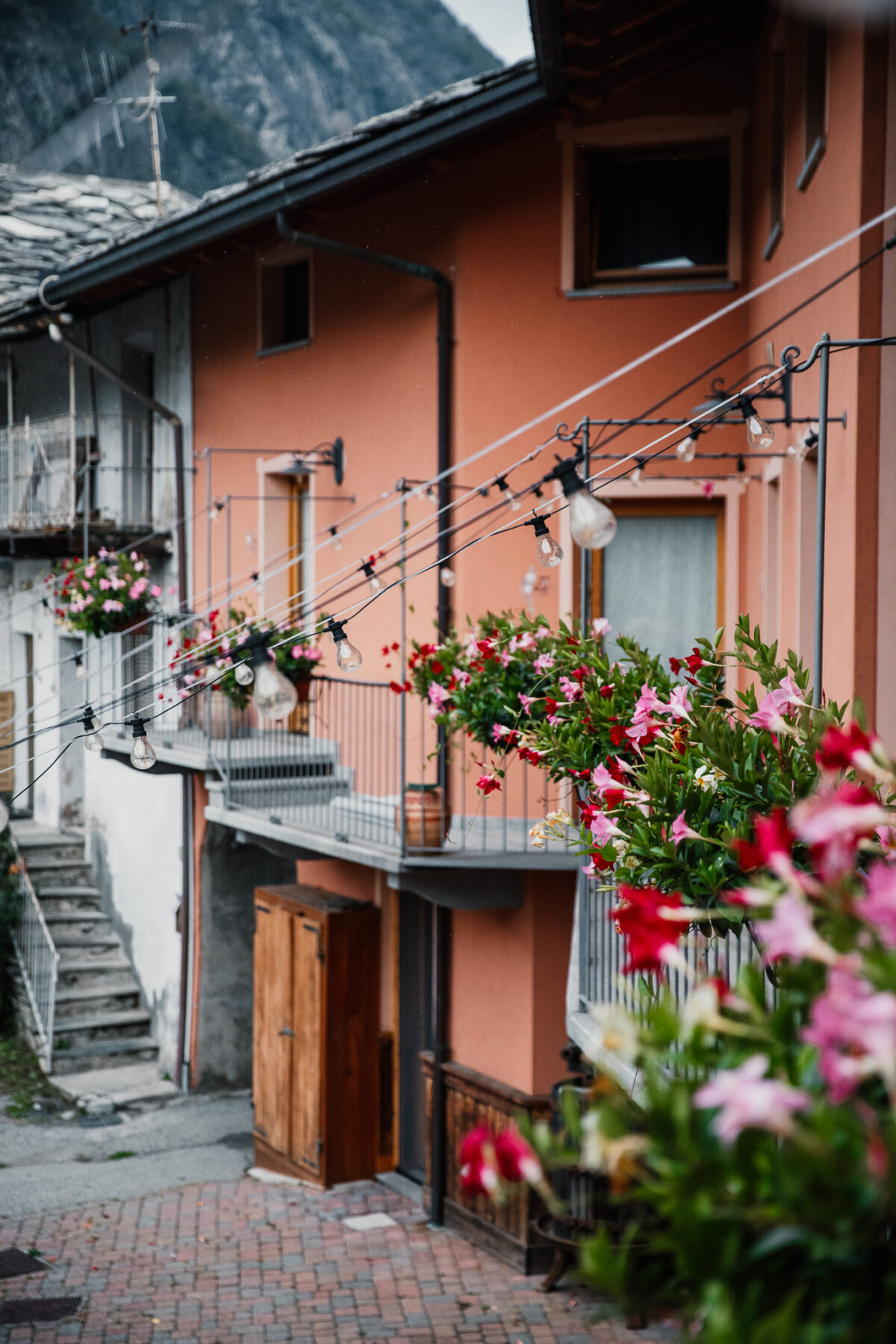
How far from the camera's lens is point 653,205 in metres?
9.40

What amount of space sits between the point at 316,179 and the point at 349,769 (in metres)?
4.60

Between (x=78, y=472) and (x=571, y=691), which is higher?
(x=78, y=472)

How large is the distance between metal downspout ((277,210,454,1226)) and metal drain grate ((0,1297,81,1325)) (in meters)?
2.74

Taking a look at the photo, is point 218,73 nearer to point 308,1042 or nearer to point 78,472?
point 78,472

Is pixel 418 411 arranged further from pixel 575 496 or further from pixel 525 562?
pixel 575 496

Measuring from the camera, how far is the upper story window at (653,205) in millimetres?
9141

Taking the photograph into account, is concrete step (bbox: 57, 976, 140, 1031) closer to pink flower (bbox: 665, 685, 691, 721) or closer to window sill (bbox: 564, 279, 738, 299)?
window sill (bbox: 564, 279, 738, 299)

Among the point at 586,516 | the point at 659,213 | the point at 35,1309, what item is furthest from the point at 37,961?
the point at 586,516

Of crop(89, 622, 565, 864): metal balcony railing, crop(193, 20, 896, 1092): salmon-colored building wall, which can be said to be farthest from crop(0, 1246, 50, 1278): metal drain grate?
crop(89, 622, 565, 864): metal balcony railing

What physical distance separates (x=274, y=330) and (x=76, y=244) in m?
6.77

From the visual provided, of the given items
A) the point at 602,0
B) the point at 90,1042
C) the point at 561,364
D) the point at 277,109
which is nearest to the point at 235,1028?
the point at 90,1042

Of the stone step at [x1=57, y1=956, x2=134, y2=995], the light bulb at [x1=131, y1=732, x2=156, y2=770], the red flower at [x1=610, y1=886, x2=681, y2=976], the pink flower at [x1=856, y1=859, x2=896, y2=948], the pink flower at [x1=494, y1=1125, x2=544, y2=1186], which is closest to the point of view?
the pink flower at [x1=856, y1=859, x2=896, y2=948]

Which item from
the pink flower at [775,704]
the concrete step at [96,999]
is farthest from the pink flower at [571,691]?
the concrete step at [96,999]

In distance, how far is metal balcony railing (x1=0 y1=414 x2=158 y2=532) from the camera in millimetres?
14031
